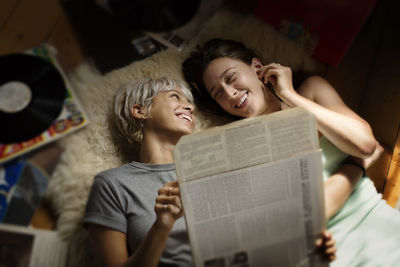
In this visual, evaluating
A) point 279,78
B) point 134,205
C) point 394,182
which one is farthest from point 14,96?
point 394,182

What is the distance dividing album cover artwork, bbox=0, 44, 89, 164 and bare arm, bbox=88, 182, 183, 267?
273 mm

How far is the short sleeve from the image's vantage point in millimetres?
722

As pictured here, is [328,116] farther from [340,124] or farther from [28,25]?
[28,25]

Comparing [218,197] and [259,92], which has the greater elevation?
[259,92]

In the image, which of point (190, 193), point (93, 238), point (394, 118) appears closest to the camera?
point (190, 193)

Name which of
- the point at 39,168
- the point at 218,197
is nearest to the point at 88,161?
the point at 39,168

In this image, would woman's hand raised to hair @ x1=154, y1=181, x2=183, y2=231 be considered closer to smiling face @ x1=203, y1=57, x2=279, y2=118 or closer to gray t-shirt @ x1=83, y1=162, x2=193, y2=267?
gray t-shirt @ x1=83, y1=162, x2=193, y2=267

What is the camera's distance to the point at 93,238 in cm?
Answer: 73

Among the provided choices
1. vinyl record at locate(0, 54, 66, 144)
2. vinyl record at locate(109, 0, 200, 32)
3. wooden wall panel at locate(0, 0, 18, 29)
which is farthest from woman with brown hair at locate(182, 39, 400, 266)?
wooden wall panel at locate(0, 0, 18, 29)

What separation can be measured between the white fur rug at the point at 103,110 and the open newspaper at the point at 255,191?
220 mm

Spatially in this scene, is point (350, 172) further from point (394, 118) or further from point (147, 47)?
point (147, 47)

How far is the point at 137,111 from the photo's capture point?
2.68ft

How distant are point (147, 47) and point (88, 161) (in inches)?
14.4

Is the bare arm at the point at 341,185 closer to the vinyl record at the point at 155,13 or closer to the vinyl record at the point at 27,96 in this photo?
the vinyl record at the point at 155,13
